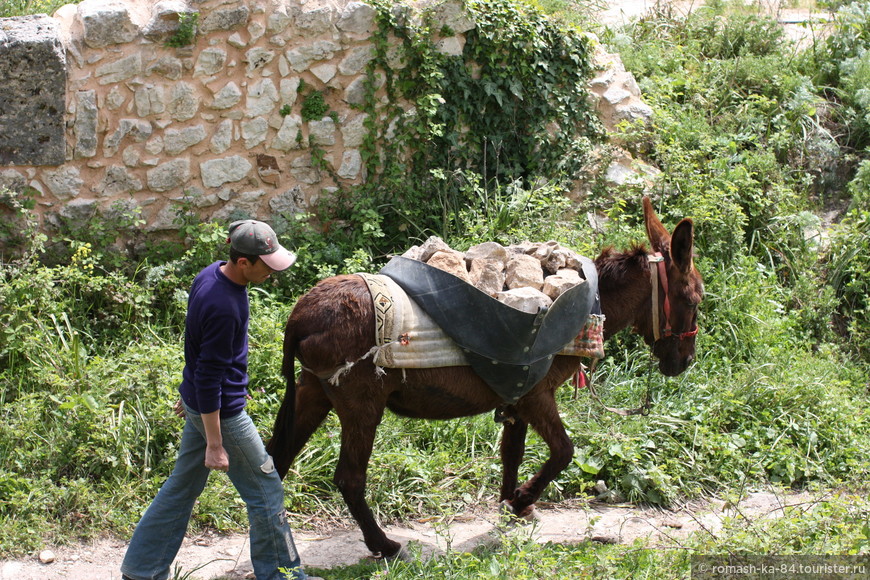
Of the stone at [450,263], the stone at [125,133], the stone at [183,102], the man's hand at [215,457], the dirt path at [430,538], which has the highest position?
the stone at [183,102]

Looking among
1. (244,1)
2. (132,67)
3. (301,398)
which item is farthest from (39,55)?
(301,398)

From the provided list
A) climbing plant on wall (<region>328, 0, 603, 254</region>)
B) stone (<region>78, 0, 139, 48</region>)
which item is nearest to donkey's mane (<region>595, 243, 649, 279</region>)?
climbing plant on wall (<region>328, 0, 603, 254</region>)

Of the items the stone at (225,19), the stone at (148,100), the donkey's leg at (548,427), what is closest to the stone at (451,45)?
the stone at (225,19)

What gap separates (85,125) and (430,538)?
4385mm

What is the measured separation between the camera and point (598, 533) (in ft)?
16.9

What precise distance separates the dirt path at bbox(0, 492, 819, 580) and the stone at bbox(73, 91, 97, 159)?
347cm

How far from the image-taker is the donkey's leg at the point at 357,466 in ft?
14.3

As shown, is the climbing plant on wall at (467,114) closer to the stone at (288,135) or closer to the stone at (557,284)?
the stone at (288,135)

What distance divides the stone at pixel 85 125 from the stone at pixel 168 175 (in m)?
0.50

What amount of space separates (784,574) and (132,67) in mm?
6000

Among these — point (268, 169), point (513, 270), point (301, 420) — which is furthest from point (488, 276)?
point (268, 169)

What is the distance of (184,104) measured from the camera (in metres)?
7.16

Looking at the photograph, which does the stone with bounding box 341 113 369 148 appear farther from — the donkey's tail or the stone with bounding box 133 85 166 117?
the donkey's tail

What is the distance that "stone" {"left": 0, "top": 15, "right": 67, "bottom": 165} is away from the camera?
658 cm
